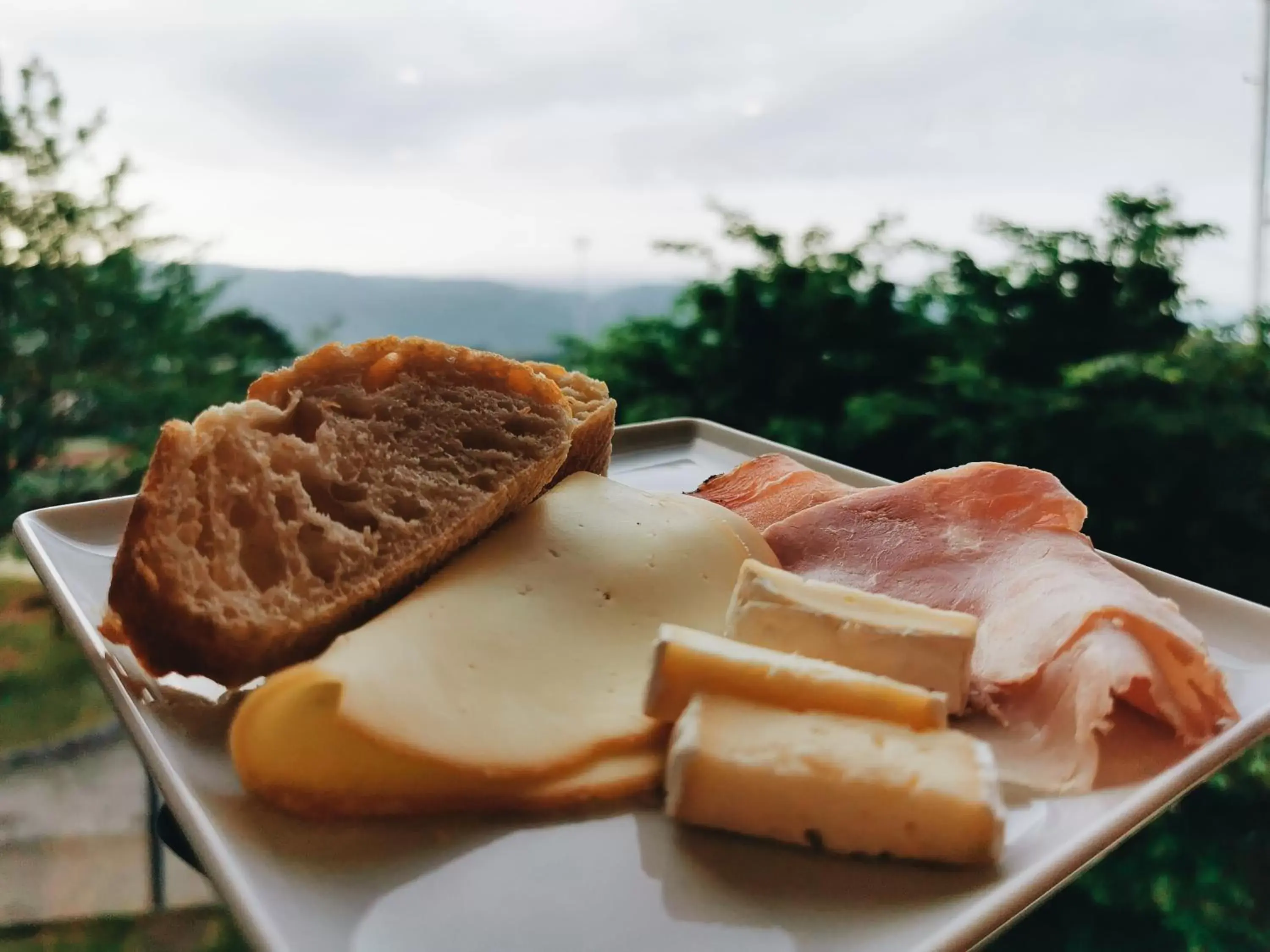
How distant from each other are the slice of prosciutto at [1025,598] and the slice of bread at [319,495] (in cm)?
43

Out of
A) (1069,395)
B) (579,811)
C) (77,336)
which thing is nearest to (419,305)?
(77,336)

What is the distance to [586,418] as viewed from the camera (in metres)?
1.50

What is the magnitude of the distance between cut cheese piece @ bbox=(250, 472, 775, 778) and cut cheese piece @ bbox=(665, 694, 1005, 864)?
112 mm

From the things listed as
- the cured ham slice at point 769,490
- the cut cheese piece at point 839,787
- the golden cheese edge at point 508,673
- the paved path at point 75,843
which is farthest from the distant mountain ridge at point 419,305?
the cut cheese piece at point 839,787

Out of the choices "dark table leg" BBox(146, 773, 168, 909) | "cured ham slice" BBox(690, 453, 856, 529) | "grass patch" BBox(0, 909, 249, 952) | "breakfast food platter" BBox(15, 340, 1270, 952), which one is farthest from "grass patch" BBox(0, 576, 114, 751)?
"breakfast food platter" BBox(15, 340, 1270, 952)

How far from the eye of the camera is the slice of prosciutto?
102cm

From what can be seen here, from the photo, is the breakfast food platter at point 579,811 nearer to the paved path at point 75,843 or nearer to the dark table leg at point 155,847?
the dark table leg at point 155,847

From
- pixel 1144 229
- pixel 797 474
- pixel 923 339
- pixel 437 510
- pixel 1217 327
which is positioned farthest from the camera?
pixel 923 339

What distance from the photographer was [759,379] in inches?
120

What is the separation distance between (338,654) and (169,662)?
24 centimetres

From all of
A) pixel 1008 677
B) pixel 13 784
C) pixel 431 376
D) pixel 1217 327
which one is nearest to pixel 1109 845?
pixel 1008 677

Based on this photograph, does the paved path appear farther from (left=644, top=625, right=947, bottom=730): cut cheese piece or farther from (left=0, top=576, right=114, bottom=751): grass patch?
(left=644, top=625, right=947, bottom=730): cut cheese piece

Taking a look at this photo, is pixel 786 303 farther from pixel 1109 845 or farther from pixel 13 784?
pixel 13 784

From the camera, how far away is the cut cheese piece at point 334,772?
0.88 meters
